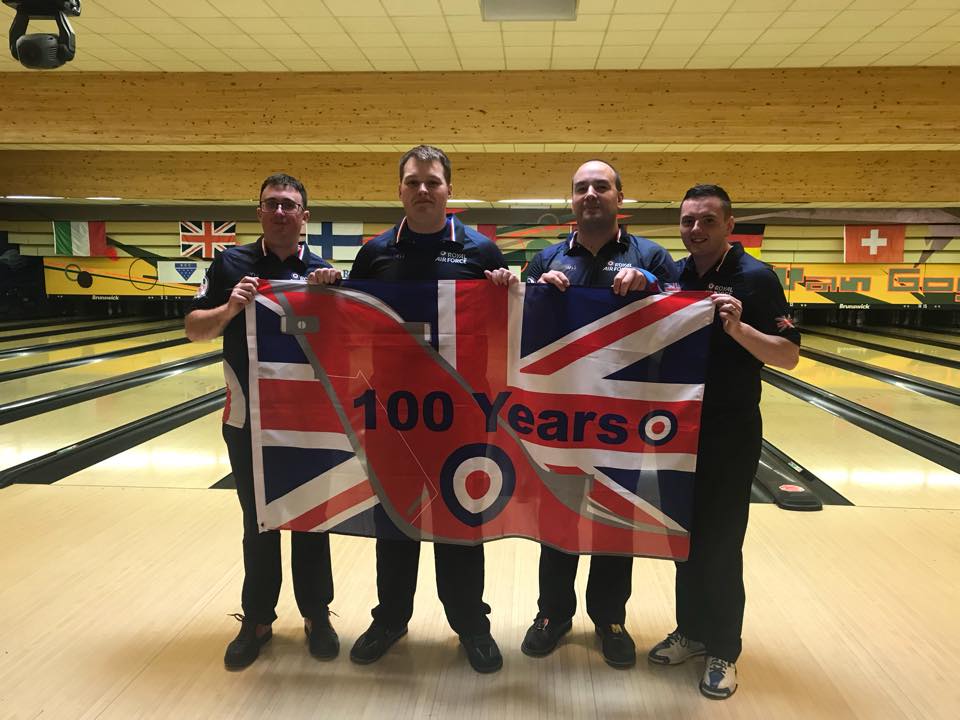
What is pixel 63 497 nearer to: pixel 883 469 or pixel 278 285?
pixel 278 285

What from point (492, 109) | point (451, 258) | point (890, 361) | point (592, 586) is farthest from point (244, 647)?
point (890, 361)

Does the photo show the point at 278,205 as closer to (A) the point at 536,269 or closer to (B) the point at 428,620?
(A) the point at 536,269

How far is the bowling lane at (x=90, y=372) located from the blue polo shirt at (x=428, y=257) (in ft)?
14.9

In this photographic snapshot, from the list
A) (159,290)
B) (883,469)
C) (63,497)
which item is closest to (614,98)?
(883,469)

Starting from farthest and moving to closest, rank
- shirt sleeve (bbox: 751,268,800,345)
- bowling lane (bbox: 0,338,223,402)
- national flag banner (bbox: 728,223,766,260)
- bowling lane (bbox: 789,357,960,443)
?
national flag banner (bbox: 728,223,766,260) → bowling lane (bbox: 0,338,223,402) → bowling lane (bbox: 789,357,960,443) → shirt sleeve (bbox: 751,268,800,345)

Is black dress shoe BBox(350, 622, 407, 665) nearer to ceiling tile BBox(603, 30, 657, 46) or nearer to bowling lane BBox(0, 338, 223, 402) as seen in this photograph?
ceiling tile BBox(603, 30, 657, 46)

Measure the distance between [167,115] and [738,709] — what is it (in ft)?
20.3

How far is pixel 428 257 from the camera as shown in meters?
2.01

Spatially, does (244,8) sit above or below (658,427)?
above

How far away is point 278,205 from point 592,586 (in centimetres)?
155

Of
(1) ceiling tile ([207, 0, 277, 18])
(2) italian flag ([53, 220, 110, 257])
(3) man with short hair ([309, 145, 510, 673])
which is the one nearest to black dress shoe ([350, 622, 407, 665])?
(3) man with short hair ([309, 145, 510, 673])

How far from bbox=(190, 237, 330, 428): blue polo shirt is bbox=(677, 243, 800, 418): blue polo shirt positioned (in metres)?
1.31

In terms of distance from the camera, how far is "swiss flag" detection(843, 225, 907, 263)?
11133 millimetres

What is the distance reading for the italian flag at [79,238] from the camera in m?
11.7
